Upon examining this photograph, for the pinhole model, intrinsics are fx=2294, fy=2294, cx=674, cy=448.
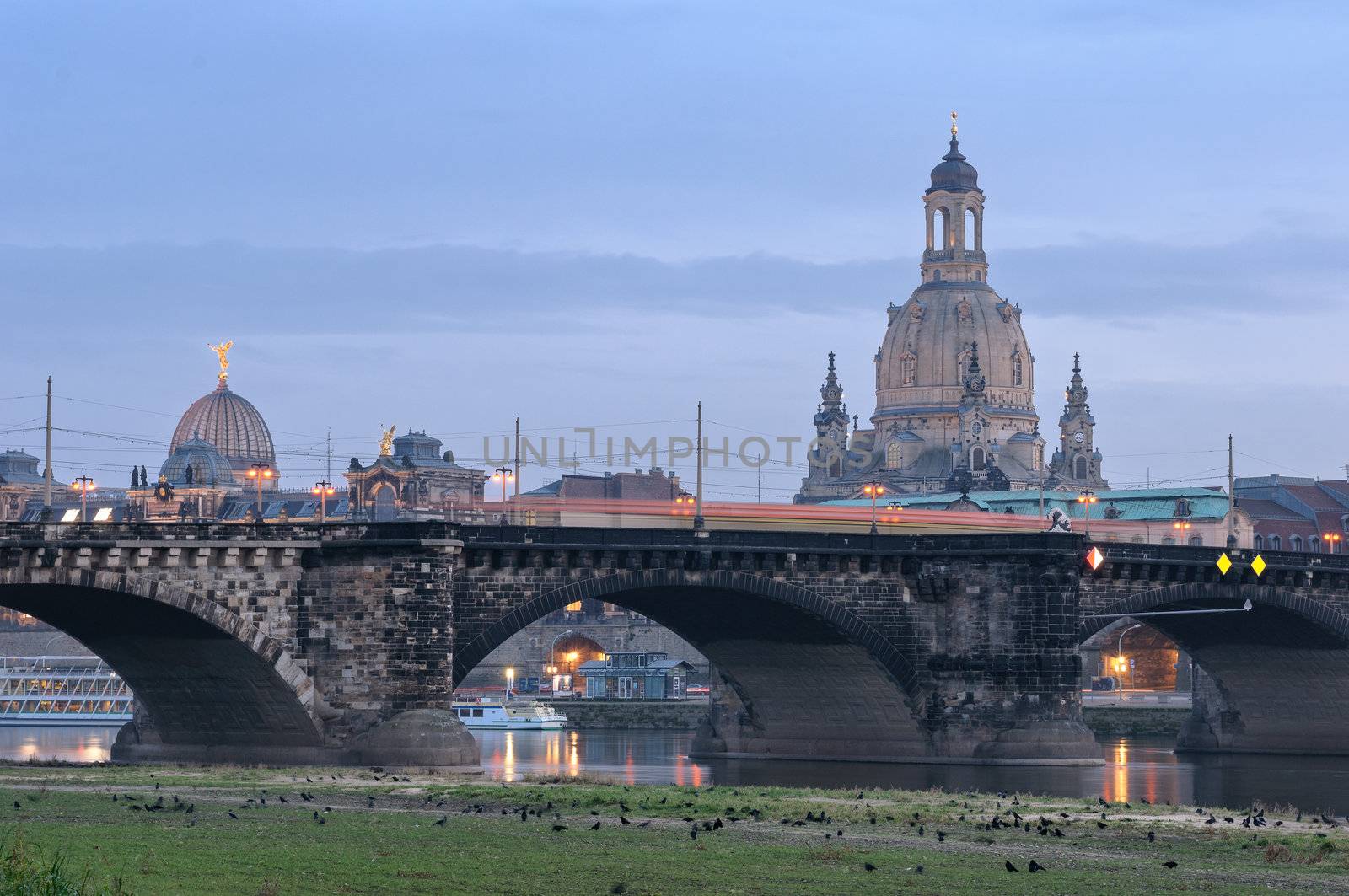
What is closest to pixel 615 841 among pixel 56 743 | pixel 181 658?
pixel 181 658

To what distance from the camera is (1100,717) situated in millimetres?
130000

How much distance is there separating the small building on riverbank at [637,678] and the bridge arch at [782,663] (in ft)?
195

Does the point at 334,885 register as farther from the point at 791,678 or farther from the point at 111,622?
the point at 791,678

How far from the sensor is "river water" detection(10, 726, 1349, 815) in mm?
74375

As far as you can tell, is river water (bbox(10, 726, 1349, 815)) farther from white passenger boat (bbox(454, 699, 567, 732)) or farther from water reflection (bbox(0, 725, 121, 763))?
white passenger boat (bbox(454, 699, 567, 732))

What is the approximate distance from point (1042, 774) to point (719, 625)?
51.4ft

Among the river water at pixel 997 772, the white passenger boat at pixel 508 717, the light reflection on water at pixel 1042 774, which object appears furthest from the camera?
the white passenger boat at pixel 508 717

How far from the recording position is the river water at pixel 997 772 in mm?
74375

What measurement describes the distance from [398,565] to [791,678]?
24.3m

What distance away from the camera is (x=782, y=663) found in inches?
3634

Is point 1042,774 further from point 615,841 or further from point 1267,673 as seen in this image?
point 615,841

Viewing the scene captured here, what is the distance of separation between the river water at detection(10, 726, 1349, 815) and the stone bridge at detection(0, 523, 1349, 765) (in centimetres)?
263

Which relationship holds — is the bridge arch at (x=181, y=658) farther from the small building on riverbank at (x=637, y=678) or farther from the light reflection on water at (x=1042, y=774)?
the small building on riverbank at (x=637, y=678)

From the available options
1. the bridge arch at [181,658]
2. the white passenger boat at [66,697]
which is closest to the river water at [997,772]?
the bridge arch at [181,658]
